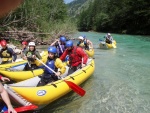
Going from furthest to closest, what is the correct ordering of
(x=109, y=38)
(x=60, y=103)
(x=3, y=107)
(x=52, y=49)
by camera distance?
1. (x=109, y=38)
2. (x=60, y=103)
3. (x=52, y=49)
4. (x=3, y=107)

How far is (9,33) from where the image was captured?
15.5 meters

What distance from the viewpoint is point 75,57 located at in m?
8.41

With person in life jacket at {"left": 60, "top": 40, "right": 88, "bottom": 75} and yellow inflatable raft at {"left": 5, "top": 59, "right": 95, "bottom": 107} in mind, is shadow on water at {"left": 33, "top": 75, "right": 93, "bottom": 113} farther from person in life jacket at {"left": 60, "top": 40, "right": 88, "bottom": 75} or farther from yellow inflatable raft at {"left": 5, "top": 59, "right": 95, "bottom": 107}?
person in life jacket at {"left": 60, "top": 40, "right": 88, "bottom": 75}

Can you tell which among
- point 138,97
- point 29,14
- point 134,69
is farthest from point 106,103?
point 29,14

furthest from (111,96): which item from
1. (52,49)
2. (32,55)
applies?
(32,55)

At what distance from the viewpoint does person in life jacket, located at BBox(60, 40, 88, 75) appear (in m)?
8.29

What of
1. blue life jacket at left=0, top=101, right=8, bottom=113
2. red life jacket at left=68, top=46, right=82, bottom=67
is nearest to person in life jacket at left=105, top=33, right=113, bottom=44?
red life jacket at left=68, top=46, right=82, bottom=67

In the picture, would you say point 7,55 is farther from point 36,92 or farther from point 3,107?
point 3,107

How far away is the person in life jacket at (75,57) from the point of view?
8.29m

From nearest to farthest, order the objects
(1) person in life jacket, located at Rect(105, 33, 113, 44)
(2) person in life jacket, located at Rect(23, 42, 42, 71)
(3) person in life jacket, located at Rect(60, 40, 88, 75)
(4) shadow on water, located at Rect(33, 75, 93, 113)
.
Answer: (4) shadow on water, located at Rect(33, 75, 93, 113) → (2) person in life jacket, located at Rect(23, 42, 42, 71) → (3) person in life jacket, located at Rect(60, 40, 88, 75) → (1) person in life jacket, located at Rect(105, 33, 113, 44)

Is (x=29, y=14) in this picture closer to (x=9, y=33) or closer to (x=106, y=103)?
(x=9, y=33)

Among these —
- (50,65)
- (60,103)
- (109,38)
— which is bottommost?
(109,38)

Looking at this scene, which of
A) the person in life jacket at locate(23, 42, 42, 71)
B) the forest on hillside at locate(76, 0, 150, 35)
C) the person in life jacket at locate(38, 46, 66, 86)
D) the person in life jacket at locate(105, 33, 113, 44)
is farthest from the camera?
the forest on hillside at locate(76, 0, 150, 35)

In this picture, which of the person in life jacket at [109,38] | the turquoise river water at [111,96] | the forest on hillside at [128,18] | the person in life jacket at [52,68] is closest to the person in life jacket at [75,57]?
the turquoise river water at [111,96]
